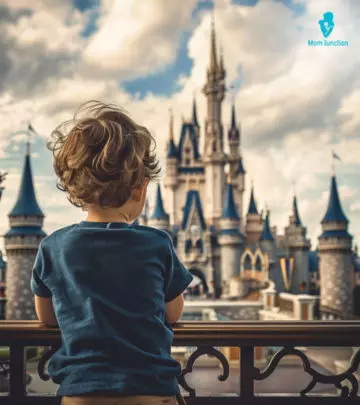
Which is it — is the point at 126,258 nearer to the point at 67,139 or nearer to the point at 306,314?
the point at 67,139

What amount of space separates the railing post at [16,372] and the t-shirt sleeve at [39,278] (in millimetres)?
735

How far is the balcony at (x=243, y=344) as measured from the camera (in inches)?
81.4

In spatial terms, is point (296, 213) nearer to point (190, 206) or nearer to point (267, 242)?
point (267, 242)

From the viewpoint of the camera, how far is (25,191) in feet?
82.0

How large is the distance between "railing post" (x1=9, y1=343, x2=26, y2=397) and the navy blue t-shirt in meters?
0.81

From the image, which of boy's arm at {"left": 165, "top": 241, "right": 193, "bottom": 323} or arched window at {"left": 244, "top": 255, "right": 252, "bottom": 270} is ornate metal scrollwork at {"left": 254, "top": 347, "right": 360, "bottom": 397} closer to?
boy's arm at {"left": 165, "top": 241, "right": 193, "bottom": 323}

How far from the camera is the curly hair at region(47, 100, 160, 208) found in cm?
138

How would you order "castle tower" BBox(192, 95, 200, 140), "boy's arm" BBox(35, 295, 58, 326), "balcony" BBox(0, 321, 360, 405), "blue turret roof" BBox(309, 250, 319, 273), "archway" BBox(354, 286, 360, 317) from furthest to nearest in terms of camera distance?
"castle tower" BBox(192, 95, 200, 140) < "blue turret roof" BBox(309, 250, 319, 273) < "archway" BBox(354, 286, 360, 317) < "balcony" BBox(0, 321, 360, 405) < "boy's arm" BBox(35, 295, 58, 326)

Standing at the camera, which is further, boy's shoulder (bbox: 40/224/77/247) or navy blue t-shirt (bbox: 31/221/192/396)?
boy's shoulder (bbox: 40/224/77/247)

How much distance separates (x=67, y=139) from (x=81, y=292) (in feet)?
1.43

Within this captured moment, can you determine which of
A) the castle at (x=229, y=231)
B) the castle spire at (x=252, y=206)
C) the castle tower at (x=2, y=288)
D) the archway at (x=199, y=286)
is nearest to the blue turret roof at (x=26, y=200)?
the castle tower at (x=2, y=288)

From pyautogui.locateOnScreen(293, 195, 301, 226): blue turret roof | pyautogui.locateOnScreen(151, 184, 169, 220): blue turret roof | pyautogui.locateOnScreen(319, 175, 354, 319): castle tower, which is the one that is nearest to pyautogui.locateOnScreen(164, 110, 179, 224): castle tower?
pyautogui.locateOnScreen(151, 184, 169, 220): blue turret roof

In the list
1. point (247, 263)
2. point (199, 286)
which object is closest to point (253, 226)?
point (247, 263)

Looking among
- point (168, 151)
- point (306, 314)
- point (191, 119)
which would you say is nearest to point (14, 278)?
point (306, 314)
